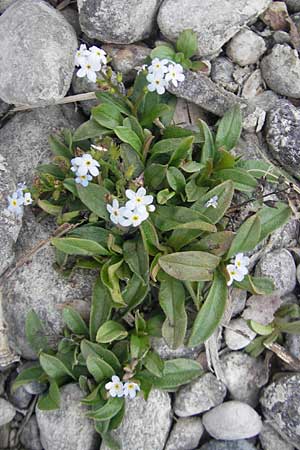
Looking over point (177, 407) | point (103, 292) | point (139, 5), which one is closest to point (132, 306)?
point (103, 292)

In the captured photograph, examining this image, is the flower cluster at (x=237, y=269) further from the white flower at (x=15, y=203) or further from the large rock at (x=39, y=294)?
the white flower at (x=15, y=203)

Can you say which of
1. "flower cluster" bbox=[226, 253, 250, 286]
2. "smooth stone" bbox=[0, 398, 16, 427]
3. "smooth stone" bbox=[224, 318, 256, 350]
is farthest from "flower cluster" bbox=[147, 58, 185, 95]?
"smooth stone" bbox=[0, 398, 16, 427]

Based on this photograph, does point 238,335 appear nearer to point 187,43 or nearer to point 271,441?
point 271,441

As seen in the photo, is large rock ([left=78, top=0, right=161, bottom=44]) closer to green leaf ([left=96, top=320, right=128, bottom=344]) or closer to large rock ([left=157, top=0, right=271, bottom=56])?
large rock ([left=157, top=0, right=271, bottom=56])

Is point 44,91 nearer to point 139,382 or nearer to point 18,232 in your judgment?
point 18,232

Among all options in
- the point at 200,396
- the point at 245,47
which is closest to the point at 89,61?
the point at 245,47

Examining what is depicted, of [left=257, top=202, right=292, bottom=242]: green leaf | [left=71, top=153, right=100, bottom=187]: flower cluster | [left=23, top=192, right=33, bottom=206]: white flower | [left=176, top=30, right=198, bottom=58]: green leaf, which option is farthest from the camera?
[left=176, top=30, right=198, bottom=58]: green leaf
